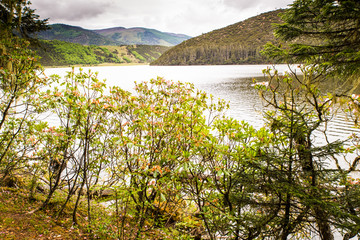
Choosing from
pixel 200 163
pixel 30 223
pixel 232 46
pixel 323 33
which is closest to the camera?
pixel 200 163

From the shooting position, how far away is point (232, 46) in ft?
410

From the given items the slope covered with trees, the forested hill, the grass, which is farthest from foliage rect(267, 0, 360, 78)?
the forested hill

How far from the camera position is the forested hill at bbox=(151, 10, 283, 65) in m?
122

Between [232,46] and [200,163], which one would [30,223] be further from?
[232,46]

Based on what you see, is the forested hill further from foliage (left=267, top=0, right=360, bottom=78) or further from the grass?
the grass

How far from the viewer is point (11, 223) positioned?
12.6 feet

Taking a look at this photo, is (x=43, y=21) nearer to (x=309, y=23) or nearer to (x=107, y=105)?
(x=107, y=105)

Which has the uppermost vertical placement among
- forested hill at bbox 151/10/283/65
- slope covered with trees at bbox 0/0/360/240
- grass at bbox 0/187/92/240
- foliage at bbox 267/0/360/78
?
forested hill at bbox 151/10/283/65

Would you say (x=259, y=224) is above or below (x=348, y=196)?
below

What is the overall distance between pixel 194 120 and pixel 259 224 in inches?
76.5

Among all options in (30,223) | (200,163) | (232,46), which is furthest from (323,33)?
(232,46)

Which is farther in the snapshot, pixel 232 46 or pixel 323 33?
pixel 232 46

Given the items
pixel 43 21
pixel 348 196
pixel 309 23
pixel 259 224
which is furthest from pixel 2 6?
pixel 348 196

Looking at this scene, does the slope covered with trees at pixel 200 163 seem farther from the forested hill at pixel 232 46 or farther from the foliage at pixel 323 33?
the forested hill at pixel 232 46
